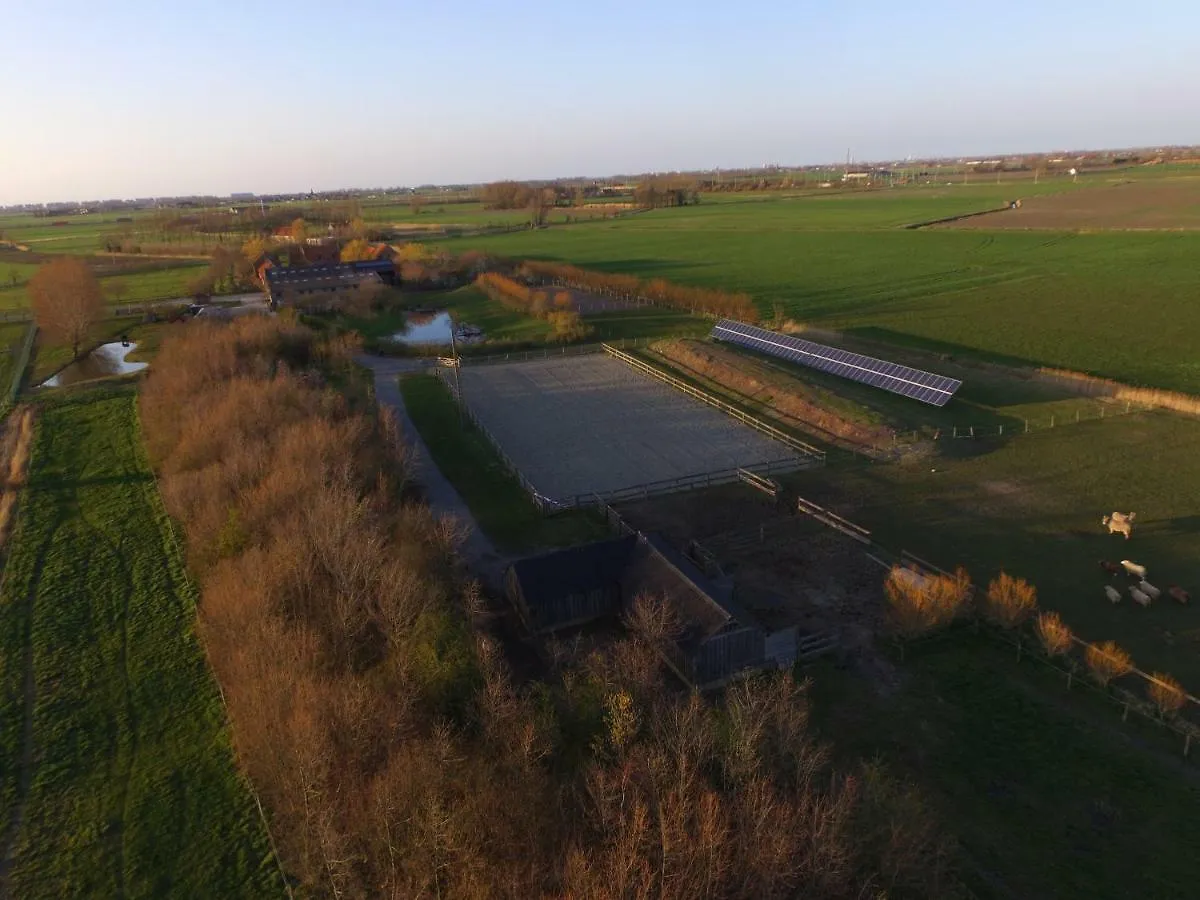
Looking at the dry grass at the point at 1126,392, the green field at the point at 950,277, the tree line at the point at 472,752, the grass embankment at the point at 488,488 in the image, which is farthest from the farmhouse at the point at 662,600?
the green field at the point at 950,277

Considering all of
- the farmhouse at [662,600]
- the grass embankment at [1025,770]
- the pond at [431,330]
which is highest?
the farmhouse at [662,600]

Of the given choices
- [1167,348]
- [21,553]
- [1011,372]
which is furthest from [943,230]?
[21,553]

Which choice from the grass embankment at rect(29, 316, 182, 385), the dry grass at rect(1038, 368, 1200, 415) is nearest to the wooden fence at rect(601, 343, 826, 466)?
the dry grass at rect(1038, 368, 1200, 415)

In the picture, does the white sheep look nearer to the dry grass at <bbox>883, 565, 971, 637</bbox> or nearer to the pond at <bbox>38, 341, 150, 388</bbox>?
the dry grass at <bbox>883, 565, 971, 637</bbox>

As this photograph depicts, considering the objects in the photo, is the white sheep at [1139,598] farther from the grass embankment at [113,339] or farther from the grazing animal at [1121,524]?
the grass embankment at [113,339]

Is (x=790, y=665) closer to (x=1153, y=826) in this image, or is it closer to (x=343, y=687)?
(x=1153, y=826)

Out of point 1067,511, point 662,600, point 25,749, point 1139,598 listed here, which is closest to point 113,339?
point 25,749
